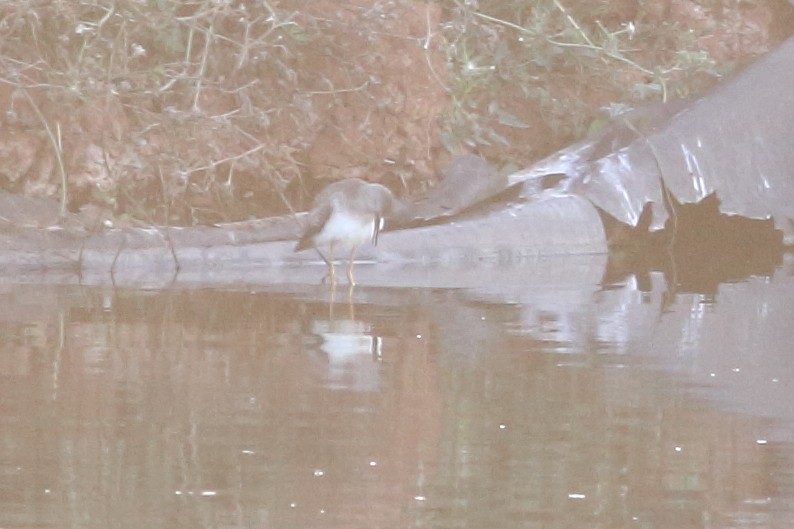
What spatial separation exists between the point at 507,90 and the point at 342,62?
193 centimetres

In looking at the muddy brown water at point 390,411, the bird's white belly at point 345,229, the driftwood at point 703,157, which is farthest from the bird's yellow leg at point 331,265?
the driftwood at point 703,157

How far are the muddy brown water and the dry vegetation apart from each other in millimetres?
2172

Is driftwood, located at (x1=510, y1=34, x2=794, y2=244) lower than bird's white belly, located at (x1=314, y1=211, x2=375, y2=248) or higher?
higher

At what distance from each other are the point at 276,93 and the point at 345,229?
216cm

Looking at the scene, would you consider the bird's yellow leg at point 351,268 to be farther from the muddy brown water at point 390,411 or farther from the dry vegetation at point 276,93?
the dry vegetation at point 276,93

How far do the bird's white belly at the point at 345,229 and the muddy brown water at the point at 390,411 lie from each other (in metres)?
0.91

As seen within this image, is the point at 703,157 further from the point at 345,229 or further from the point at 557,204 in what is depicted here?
the point at 345,229

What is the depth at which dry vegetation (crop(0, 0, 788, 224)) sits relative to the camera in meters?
11.8

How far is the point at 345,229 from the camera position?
35.1 ft

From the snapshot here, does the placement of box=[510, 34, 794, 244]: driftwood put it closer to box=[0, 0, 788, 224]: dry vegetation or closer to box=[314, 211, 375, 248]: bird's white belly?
box=[0, 0, 788, 224]: dry vegetation

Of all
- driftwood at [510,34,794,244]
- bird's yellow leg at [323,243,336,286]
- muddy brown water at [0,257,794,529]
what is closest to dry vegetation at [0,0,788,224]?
driftwood at [510,34,794,244]

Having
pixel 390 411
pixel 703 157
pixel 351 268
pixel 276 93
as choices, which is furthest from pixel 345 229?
pixel 390 411

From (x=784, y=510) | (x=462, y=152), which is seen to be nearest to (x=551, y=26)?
→ (x=462, y=152)

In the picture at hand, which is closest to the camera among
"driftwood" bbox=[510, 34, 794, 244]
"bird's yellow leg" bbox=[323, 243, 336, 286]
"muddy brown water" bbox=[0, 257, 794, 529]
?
"muddy brown water" bbox=[0, 257, 794, 529]
